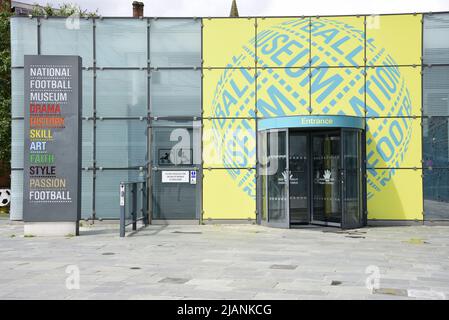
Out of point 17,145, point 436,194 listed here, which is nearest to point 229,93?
point 17,145

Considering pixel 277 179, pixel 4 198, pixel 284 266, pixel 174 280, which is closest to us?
pixel 174 280

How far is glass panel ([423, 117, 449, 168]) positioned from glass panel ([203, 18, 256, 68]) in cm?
558

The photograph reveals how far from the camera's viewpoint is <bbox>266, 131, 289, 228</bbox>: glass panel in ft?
52.8

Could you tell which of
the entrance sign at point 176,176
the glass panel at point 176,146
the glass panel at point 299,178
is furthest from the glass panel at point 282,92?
the entrance sign at point 176,176

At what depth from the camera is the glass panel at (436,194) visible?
16.9 meters

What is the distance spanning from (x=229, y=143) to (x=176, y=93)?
2.23m

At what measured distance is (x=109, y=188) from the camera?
17547 millimetres

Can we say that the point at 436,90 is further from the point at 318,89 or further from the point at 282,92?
the point at 282,92

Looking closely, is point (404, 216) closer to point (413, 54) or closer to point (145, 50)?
point (413, 54)

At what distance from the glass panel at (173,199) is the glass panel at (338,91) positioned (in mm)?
4491

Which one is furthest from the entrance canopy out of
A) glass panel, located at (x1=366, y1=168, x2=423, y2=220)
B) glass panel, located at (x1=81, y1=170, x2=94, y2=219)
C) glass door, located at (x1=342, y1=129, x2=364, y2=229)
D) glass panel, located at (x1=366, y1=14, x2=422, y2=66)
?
glass panel, located at (x1=81, y1=170, x2=94, y2=219)

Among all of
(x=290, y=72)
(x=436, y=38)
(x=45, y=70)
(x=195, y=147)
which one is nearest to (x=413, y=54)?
(x=436, y=38)

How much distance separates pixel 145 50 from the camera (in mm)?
17750

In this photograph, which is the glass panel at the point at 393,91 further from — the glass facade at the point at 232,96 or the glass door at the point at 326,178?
the glass door at the point at 326,178
